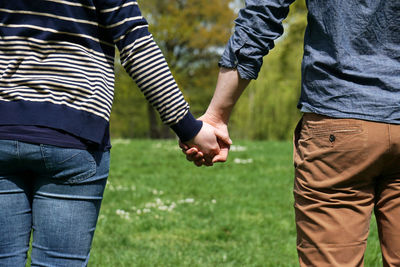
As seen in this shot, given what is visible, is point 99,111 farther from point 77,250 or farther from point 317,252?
point 317,252

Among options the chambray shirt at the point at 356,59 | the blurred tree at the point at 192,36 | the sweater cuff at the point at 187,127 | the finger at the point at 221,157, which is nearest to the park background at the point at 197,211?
Result: the finger at the point at 221,157

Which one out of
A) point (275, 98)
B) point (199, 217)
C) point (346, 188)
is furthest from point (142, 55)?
point (275, 98)

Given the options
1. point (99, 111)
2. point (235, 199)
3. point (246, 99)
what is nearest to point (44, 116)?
point (99, 111)

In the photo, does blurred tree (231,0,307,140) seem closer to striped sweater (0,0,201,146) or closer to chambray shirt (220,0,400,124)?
chambray shirt (220,0,400,124)

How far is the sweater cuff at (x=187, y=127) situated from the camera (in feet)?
6.55

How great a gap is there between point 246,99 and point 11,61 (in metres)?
23.3

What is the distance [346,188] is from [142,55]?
0.89 m

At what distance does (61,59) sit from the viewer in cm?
174

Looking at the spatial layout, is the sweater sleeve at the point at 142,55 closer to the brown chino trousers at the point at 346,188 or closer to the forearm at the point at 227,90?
the forearm at the point at 227,90

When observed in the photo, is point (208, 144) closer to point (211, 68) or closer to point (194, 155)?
point (194, 155)

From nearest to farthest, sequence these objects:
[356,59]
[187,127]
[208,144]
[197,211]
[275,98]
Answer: [356,59]
[187,127]
[208,144]
[197,211]
[275,98]

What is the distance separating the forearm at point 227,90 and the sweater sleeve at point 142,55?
1.07 ft

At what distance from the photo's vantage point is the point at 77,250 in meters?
1.83

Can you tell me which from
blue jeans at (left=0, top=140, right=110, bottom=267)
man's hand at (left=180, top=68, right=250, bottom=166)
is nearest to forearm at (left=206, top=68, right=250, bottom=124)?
man's hand at (left=180, top=68, right=250, bottom=166)
